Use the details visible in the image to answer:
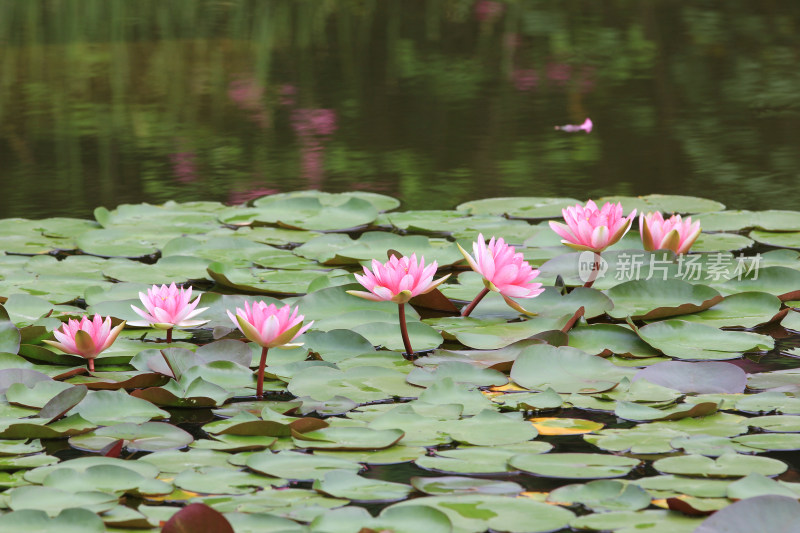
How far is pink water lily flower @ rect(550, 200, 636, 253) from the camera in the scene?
6.75 ft

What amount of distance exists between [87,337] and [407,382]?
558 millimetres

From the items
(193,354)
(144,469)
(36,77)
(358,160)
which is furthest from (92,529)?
(36,77)

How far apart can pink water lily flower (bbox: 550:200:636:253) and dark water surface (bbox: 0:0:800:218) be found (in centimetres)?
107

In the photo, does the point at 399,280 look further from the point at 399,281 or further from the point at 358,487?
the point at 358,487

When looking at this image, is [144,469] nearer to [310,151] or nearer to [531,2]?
[310,151]

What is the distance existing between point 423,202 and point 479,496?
1951 millimetres

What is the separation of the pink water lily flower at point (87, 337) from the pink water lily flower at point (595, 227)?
90cm

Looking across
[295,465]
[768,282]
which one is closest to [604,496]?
[295,465]

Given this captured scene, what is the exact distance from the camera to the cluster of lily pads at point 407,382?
1.30 metres

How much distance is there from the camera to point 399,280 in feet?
5.96

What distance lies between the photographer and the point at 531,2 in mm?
9430

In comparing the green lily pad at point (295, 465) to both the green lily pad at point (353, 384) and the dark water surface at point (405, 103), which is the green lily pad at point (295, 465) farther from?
the dark water surface at point (405, 103)

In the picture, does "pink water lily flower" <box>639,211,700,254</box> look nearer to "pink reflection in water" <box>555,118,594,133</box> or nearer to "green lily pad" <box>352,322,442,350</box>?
"green lily pad" <box>352,322,442,350</box>

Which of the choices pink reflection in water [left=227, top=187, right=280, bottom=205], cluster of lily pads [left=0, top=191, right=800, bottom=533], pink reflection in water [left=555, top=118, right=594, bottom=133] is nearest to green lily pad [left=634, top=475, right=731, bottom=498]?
cluster of lily pads [left=0, top=191, right=800, bottom=533]
